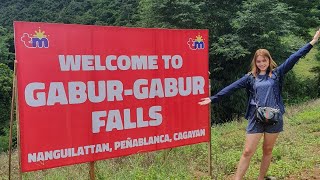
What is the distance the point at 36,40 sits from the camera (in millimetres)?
4070

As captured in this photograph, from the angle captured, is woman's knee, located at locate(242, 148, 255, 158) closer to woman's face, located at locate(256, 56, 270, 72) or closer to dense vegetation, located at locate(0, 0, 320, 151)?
woman's face, located at locate(256, 56, 270, 72)

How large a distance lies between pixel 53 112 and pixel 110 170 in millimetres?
1679

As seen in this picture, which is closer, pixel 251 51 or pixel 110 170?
pixel 110 170

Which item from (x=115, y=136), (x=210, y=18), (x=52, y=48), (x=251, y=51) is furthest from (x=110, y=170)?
(x=210, y=18)

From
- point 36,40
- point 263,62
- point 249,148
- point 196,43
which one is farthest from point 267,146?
point 36,40

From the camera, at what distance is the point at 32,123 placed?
4.10 meters

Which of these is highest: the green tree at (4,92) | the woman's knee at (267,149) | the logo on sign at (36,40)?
the logo on sign at (36,40)

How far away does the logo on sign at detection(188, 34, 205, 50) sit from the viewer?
5320 mm

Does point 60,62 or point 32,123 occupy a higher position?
point 60,62

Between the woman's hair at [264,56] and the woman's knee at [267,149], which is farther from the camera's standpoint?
the woman's knee at [267,149]

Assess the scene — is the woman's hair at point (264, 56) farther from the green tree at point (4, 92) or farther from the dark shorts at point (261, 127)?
the green tree at point (4, 92)

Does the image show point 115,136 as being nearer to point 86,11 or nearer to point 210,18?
point 210,18

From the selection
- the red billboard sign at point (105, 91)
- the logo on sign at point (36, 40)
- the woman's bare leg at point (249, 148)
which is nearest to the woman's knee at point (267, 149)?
the woman's bare leg at point (249, 148)

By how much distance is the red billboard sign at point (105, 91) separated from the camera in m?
4.10
